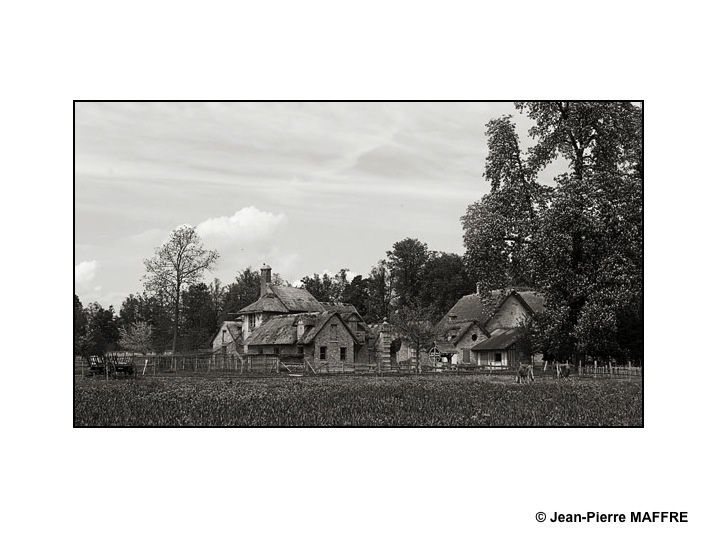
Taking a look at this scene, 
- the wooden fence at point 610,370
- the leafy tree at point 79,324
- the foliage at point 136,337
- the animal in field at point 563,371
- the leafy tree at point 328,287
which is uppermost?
the leafy tree at point 328,287

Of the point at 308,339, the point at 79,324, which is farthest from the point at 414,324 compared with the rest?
the point at 79,324

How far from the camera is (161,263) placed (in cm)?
2108

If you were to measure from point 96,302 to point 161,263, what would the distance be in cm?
215

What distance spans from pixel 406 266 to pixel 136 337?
10733 millimetres

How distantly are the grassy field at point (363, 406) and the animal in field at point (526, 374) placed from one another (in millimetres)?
2864

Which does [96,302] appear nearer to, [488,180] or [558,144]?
[488,180]

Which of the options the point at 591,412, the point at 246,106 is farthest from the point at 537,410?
the point at 246,106

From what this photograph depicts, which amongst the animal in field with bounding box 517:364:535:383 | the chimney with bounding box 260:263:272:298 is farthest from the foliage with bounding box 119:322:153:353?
the animal in field with bounding box 517:364:535:383

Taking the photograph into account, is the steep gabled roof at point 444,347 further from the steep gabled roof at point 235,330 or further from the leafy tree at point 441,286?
the steep gabled roof at point 235,330

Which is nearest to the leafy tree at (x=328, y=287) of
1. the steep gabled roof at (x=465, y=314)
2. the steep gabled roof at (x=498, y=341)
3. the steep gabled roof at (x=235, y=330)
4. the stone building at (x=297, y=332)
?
the stone building at (x=297, y=332)

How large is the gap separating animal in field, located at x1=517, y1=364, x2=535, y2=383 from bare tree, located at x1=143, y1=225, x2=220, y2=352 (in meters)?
11.7

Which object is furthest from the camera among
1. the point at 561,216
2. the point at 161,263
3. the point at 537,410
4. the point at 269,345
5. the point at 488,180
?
the point at 269,345

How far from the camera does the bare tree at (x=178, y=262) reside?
20328mm

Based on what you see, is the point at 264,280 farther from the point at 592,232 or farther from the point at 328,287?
the point at 592,232
